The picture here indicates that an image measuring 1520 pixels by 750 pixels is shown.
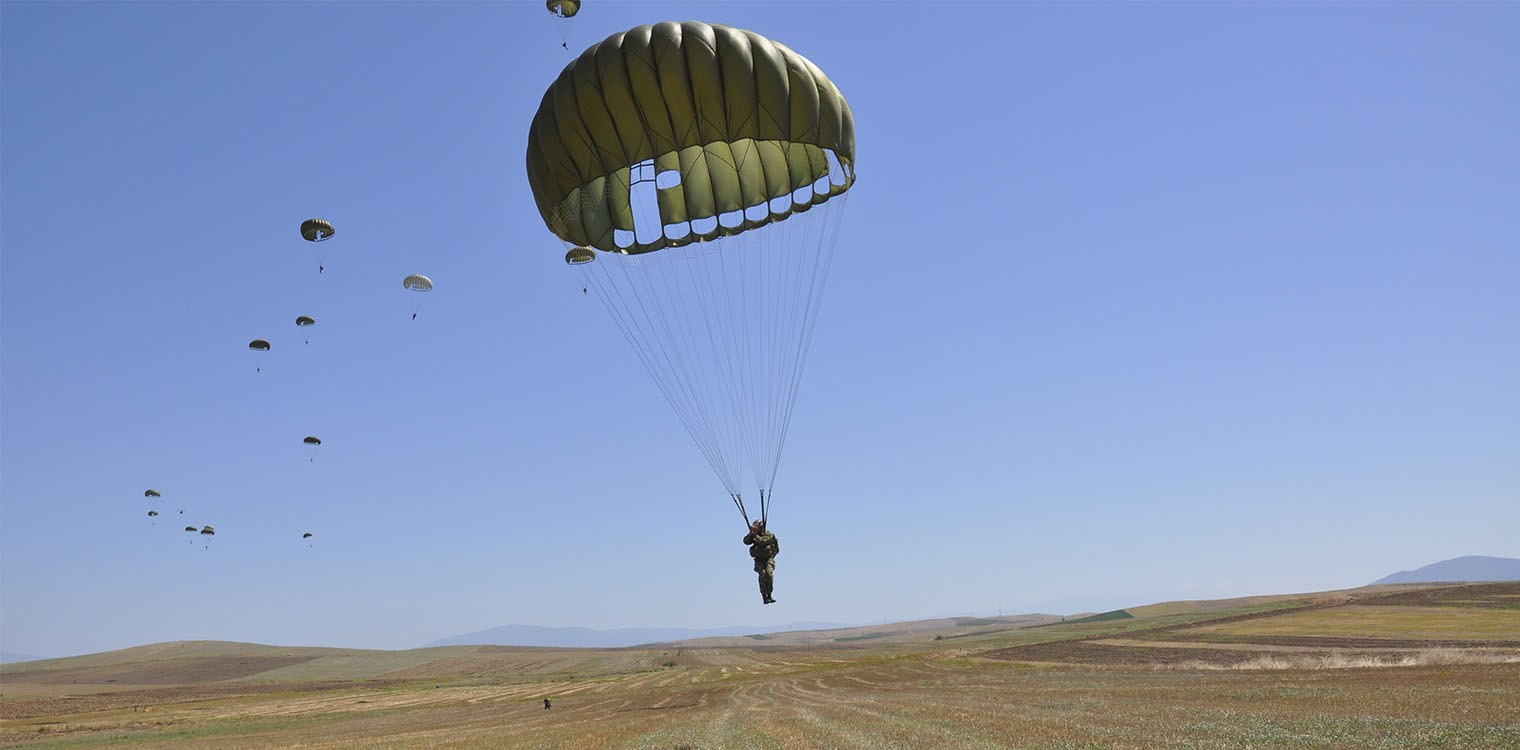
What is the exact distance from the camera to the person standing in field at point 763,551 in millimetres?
19969

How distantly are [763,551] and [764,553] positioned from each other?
0.06m

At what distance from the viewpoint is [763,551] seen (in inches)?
797

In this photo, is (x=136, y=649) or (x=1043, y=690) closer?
(x=1043, y=690)

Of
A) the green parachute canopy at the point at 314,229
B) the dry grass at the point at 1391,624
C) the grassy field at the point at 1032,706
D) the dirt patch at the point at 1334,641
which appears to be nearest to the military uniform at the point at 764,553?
the grassy field at the point at 1032,706

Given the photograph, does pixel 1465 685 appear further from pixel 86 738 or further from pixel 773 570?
pixel 86 738

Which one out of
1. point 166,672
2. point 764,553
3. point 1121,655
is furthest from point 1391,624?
point 166,672

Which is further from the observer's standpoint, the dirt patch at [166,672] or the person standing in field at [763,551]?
the dirt patch at [166,672]

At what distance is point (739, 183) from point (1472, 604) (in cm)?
7497

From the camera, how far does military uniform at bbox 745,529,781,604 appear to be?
20.0 metres

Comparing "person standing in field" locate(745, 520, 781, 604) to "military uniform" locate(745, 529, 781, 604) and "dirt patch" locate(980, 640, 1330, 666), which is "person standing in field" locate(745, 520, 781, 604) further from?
"dirt patch" locate(980, 640, 1330, 666)

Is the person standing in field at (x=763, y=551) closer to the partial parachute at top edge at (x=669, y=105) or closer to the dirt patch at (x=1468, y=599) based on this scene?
the partial parachute at top edge at (x=669, y=105)

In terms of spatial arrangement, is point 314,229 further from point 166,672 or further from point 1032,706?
point 166,672

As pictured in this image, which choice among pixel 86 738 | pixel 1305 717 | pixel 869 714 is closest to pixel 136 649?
pixel 86 738

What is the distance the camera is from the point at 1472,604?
6462 centimetres
